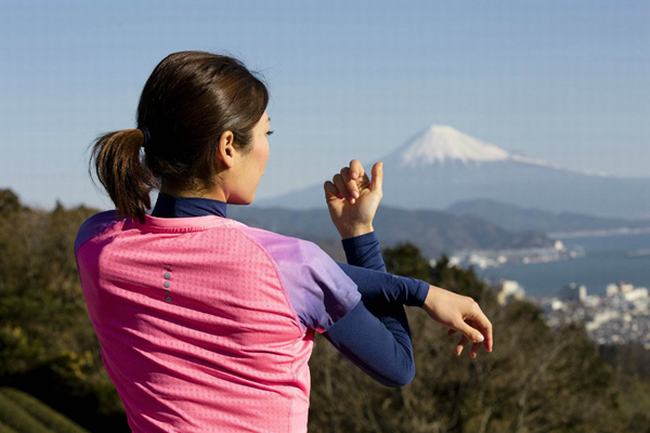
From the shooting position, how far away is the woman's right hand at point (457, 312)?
1286 mm

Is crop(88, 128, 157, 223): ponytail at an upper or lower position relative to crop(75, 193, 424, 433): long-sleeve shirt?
upper

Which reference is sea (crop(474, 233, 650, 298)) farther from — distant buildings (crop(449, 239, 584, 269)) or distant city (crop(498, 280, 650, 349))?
distant city (crop(498, 280, 650, 349))

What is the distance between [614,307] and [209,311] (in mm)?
69887

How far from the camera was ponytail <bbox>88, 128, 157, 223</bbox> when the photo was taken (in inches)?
49.8

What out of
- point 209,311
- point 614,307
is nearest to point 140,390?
point 209,311

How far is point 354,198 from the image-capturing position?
1.38 metres

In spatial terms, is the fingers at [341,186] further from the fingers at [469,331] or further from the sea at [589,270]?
the sea at [589,270]

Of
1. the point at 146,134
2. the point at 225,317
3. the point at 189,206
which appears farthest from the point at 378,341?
the point at 146,134

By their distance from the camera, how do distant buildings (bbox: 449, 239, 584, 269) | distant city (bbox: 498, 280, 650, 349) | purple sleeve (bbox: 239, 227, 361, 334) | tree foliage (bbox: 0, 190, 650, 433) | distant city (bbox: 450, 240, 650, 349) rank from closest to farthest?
1. purple sleeve (bbox: 239, 227, 361, 334)
2. tree foliage (bbox: 0, 190, 650, 433)
3. distant city (bbox: 450, 240, 650, 349)
4. distant city (bbox: 498, 280, 650, 349)
5. distant buildings (bbox: 449, 239, 584, 269)

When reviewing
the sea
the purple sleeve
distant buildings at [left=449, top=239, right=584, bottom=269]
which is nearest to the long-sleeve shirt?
the purple sleeve

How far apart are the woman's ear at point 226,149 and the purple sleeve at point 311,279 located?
0.11 metres

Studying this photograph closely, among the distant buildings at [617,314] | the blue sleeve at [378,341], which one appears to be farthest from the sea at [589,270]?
the blue sleeve at [378,341]

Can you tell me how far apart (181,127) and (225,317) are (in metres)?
0.26

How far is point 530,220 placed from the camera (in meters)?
166
